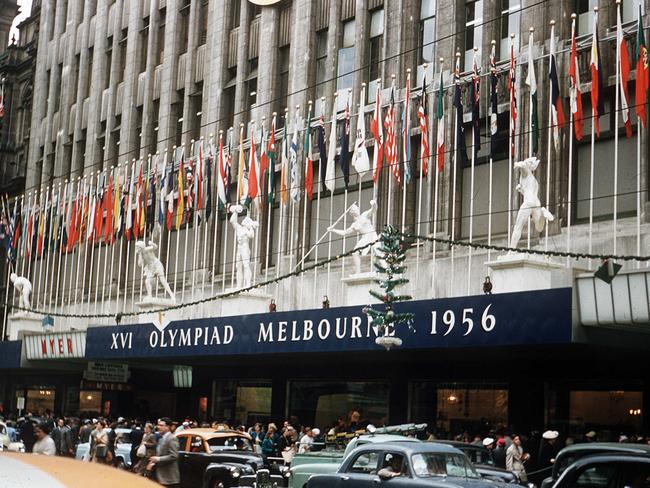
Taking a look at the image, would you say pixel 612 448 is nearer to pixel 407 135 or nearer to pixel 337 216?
pixel 407 135

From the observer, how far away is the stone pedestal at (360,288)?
29.8m

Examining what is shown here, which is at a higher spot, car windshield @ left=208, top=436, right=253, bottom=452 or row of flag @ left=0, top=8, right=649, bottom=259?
row of flag @ left=0, top=8, right=649, bottom=259

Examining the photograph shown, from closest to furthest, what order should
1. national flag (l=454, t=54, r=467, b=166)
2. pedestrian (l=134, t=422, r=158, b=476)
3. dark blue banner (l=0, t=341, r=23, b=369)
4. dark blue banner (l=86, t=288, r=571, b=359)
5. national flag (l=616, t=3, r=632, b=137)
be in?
pedestrian (l=134, t=422, r=158, b=476) → dark blue banner (l=86, t=288, r=571, b=359) → national flag (l=616, t=3, r=632, b=137) → national flag (l=454, t=54, r=467, b=166) → dark blue banner (l=0, t=341, r=23, b=369)

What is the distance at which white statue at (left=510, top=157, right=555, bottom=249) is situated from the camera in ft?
85.7

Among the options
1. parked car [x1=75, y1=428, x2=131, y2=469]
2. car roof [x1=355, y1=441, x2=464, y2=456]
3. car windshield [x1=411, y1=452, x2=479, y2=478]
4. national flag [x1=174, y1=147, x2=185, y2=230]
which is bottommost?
parked car [x1=75, y1=428, x2=131, y2=469]

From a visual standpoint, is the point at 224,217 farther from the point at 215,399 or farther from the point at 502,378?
the point at 502,378

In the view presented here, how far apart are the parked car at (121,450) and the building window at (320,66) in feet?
42.3

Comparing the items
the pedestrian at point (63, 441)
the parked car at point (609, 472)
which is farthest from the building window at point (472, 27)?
the parked car at point (609, 472)

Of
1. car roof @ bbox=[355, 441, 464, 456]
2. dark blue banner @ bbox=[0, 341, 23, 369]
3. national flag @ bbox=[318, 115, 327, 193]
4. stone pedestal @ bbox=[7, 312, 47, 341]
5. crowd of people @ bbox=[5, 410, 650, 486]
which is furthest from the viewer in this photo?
stone pedestal @ bbox=[7, 312, 47, 341]

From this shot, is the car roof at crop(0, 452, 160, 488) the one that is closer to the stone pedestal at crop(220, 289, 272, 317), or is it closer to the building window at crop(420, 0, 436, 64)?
the building window at crop(420, 0, 436, 64)

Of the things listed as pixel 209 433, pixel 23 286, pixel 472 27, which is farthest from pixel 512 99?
pixel 23 286

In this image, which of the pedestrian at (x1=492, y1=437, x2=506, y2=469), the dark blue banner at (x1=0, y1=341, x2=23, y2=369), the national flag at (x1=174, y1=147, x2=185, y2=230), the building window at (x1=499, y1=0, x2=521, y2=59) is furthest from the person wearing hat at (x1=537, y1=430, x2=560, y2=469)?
the dark blue banner at (x1=0, y1=341, x2=23, y2=369)

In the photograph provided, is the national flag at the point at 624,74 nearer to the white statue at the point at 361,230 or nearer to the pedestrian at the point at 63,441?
the white statue at the point at 361,230

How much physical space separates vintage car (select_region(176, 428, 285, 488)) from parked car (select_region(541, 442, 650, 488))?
20.9ft
